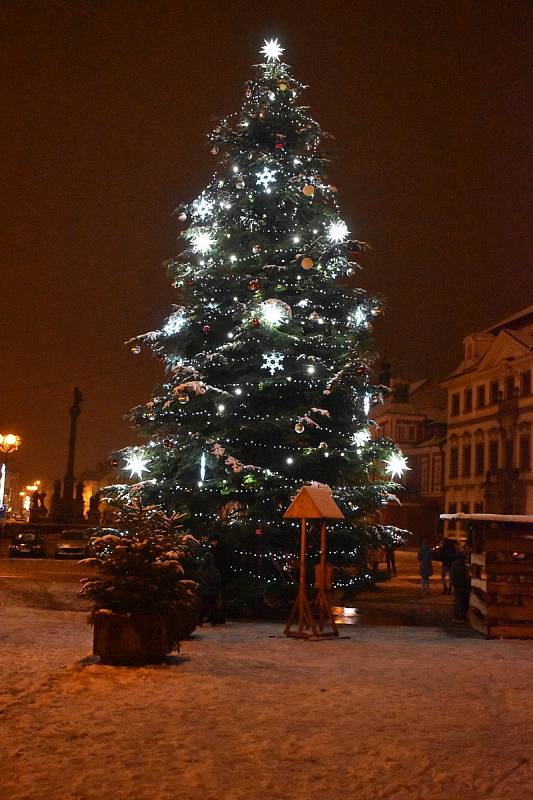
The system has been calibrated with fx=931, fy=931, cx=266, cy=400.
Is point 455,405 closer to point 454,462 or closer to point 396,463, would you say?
point 454,462

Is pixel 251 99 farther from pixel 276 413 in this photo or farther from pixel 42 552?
pixel 42 552

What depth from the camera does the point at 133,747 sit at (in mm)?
7410

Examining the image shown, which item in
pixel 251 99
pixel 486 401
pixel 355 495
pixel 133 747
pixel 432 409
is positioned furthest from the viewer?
pixel 432 409

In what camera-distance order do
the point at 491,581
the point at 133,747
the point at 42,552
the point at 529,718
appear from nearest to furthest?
the point at 133,747, the point at 529,718, the point at 491,581, the point at 42,552

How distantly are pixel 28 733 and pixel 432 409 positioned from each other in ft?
271

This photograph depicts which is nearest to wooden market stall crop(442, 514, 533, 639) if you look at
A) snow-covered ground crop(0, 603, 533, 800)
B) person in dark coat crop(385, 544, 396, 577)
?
snow-covered ground crop(0, 603, 533, 800)

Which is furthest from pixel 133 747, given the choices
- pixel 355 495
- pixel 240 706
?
pixel 355 495

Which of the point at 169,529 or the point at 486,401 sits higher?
the point at 486,401

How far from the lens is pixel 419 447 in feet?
266

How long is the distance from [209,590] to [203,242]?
822 centimetres

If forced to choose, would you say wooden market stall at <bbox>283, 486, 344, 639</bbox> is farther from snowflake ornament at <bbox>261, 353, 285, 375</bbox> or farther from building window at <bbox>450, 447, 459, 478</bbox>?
building window at <bbox>450, 447, 459, 478</bbox>

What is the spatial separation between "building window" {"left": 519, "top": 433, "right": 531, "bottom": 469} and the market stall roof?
44641 millimetres

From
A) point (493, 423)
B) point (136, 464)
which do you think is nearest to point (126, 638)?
point (136, 464)

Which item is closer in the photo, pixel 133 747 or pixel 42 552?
pixel 133 747
